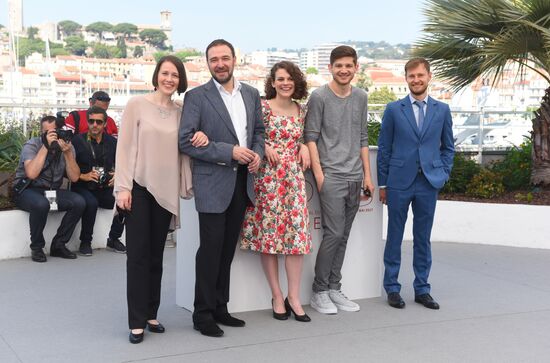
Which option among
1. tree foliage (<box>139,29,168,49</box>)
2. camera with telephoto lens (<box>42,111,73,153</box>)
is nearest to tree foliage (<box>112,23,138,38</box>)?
tree foliage (<box>139,29,168,49</box>)

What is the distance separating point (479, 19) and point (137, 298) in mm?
6161

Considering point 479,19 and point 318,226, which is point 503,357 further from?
point 479,19

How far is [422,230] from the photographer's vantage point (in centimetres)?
604

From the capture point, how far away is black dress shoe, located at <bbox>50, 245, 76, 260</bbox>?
25.6 feet

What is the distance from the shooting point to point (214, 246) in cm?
516

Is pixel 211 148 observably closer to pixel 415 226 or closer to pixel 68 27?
pixel 415 226

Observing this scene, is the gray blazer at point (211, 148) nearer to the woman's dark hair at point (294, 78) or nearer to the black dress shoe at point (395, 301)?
the woman's dark hair at point (294, 78)

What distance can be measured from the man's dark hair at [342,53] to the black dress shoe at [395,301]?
1756 mm

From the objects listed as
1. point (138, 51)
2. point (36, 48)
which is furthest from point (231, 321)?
point (138, 51)

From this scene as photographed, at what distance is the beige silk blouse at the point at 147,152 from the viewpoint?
193 inches

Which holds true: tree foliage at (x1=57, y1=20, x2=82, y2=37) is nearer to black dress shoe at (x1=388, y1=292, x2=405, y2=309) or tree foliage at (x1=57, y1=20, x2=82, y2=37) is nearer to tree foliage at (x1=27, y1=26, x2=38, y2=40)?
tree foliage at (x1=27, y1=26, x2=38, y2=40)

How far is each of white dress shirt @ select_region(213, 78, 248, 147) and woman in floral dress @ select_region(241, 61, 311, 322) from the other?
0.24 m

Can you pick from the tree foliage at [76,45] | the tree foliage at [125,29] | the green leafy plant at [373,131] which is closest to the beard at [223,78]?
the green leafy plant at [373,131]

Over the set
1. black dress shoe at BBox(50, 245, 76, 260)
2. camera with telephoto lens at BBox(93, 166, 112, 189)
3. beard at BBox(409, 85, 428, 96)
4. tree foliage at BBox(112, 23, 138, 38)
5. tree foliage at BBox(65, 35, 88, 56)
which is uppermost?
tree foliage at BBox(112, 23, 138, 38)
